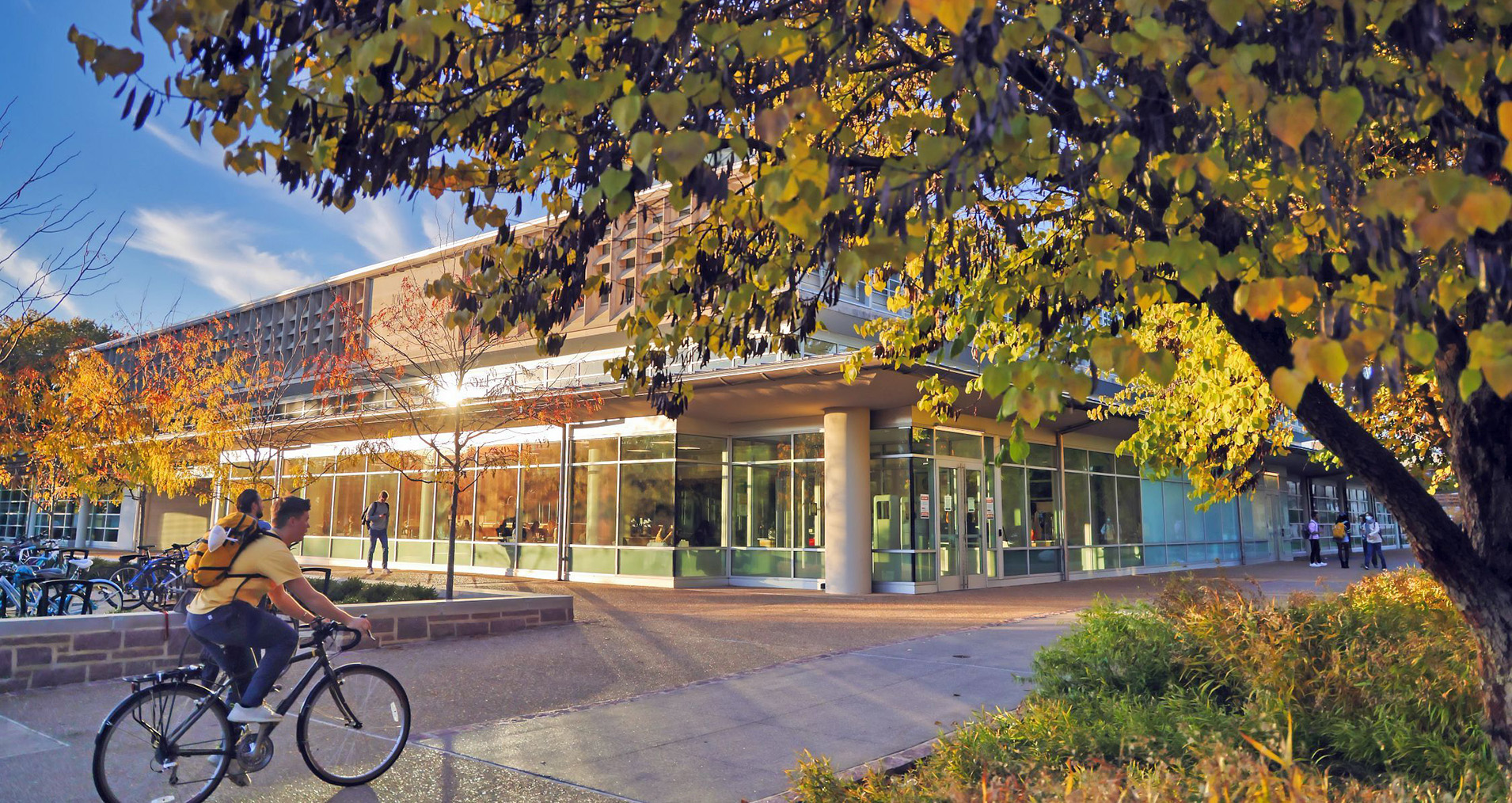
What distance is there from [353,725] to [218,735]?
2.28 ft

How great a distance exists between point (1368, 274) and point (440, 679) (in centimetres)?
813

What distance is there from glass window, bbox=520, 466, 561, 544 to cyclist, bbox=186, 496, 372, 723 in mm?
17653

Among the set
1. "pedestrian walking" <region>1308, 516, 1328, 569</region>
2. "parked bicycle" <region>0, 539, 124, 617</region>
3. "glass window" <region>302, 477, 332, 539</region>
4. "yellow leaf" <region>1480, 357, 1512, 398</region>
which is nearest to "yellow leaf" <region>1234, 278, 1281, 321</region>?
"yellow leaf" <region>1480, 357, 1512, 398</region>

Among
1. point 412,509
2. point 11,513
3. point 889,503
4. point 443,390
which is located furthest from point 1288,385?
point 11,513

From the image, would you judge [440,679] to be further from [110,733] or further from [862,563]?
[862,563]

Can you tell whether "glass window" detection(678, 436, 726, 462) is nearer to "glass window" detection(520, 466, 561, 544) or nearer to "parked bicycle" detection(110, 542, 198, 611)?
"glass window" detection(520, 466, 561, 544)

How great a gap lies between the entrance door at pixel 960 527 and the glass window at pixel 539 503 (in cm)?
905

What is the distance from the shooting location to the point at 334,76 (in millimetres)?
3127

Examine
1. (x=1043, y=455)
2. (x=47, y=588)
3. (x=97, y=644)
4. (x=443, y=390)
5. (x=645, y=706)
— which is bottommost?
(x=645, y=706)

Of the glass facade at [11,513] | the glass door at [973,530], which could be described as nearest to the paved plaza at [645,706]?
the glass door at [973,530]

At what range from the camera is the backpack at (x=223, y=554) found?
5172 millimetres

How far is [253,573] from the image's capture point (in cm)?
524

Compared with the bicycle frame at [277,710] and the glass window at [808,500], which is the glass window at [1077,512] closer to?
the glass window at [808,500]

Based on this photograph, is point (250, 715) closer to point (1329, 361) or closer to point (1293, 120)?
point (1329, 361)
